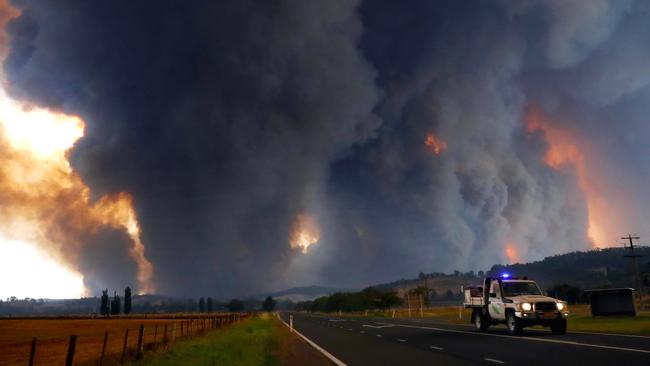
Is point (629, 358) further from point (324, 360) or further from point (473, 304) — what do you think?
point (473, 304)

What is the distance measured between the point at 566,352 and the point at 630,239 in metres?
87.1

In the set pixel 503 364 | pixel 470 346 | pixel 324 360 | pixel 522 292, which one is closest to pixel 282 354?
pixel 324 360

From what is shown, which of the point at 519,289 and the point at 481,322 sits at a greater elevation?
the point at 519,289

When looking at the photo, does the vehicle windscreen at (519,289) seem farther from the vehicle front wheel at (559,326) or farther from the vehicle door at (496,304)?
the vehicle front wheel at (559,326)

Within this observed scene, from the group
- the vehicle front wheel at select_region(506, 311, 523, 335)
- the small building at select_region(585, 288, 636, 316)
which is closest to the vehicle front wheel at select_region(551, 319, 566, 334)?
the vehicle front wheel at select_region(506, 311, 523, 335)

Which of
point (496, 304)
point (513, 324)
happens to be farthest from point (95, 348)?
point (513, 324)

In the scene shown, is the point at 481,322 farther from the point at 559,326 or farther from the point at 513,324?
the point at 559,326

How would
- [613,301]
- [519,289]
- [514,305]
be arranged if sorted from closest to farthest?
[514,305]
[519,289]
[613,301]

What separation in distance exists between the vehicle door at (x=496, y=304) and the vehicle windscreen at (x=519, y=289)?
42cm

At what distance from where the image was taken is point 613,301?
153ft

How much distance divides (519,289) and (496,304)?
4.98 feet

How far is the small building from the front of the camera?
1768 inches

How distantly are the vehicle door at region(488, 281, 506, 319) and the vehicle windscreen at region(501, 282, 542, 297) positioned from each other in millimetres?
A: 415

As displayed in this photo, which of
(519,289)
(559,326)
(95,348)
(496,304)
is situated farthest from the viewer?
(95,348)
